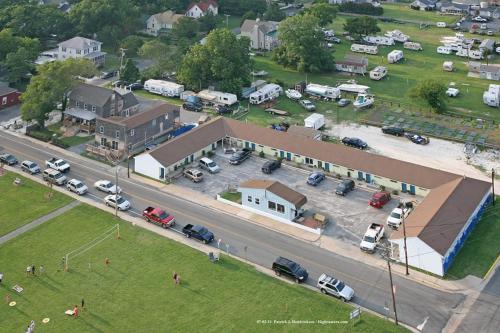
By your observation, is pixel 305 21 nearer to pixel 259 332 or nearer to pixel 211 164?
pixel 211 164

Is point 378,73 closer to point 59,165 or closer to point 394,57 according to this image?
point 394,57

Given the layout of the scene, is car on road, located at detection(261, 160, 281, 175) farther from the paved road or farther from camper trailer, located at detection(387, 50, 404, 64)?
camper trailer, located at detection(387, 50, 404, 64)

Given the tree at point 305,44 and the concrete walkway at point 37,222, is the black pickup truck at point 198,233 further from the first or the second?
the tree at point 305,44

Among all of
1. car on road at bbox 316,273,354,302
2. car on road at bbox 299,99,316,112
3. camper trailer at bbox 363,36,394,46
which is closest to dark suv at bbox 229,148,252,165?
car on road at bbox 299,99,316,112

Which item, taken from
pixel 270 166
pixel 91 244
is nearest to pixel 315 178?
pixel 270 166

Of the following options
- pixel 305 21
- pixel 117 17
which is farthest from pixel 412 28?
pixel 117 17

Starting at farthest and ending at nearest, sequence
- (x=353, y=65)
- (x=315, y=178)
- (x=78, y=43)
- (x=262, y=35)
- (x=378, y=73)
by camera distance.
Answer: (x=262, y=35), (x=78, y=43), (x=353, y=65), (x=378, y=73), (x=315, y=178)

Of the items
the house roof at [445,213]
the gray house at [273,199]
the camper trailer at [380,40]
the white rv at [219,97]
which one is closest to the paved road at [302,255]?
the gray house at [273,199]
